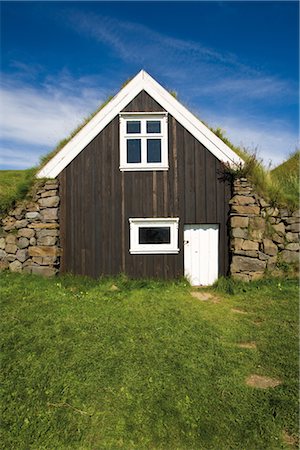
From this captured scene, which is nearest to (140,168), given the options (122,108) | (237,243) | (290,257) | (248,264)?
(122,108)

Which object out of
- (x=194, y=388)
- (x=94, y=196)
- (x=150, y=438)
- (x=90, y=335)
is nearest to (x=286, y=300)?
(x=194, y=388)

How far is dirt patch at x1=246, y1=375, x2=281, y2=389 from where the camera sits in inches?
165

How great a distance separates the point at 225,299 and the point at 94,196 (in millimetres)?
5209

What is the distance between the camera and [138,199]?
9484 millimetres

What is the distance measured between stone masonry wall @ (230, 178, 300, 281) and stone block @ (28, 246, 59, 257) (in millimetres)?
5694

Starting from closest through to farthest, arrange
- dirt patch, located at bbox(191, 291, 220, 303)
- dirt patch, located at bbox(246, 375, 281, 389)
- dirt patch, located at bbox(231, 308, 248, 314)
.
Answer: dirt patch, located at bbox(246, 375, 281, 389), dirt patch, located at bbox(231, 308, 248, 314), dirt patch, located at bbox(191, 291, 220, 303)

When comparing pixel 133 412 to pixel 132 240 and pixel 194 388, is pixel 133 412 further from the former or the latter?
pixel 132 240

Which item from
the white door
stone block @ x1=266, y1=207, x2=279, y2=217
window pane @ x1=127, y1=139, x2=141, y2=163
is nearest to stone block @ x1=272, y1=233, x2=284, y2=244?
stone block @ x1=266, y1=207, x2=279, y2=217

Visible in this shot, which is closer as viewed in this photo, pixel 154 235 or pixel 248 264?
pixel 248 264

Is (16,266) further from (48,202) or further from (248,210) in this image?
(248,210)

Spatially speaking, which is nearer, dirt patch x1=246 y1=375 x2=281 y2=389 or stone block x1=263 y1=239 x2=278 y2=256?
dirt patch x1=246 y1=375 x2=281 y2=389

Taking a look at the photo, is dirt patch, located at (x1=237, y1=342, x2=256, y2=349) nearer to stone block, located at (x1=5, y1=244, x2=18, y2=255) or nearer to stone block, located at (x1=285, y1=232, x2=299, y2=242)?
stone block, located at (x1=285, y1=232, x2=299, y2=242)

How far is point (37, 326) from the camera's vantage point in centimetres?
582

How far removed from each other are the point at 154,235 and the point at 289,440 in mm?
6774
